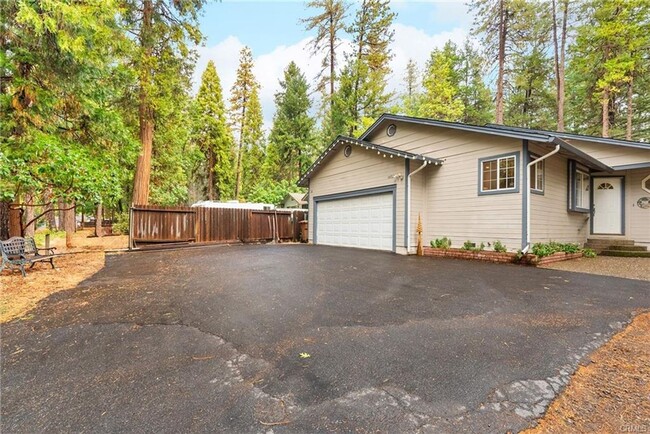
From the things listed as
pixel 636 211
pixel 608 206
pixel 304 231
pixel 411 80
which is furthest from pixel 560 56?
pixel 304 231

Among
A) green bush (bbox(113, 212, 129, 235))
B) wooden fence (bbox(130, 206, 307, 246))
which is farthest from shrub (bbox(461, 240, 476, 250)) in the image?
green bush (bbox(113, 212, 129, 235))

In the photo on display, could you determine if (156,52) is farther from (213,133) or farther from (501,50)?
(501,50)

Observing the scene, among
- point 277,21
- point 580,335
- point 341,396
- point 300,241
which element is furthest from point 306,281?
point 277,21

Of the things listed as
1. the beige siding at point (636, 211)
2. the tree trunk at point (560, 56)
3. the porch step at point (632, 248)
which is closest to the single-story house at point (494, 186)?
the beige siding at point (636, 211)

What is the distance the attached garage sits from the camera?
33.6 feet

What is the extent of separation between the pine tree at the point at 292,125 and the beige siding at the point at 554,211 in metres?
19.5

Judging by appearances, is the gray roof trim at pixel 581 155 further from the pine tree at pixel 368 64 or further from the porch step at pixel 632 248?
the pine tree at pixel 368 64

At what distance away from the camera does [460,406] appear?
1.86 meters

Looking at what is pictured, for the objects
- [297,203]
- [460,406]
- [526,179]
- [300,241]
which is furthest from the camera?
[297,203]

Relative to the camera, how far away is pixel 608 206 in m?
9.64

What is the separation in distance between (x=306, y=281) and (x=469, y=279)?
10.4ft

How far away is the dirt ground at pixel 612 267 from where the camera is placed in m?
6.03

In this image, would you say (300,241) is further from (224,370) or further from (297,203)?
(224,370)

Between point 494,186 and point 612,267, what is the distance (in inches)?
127
